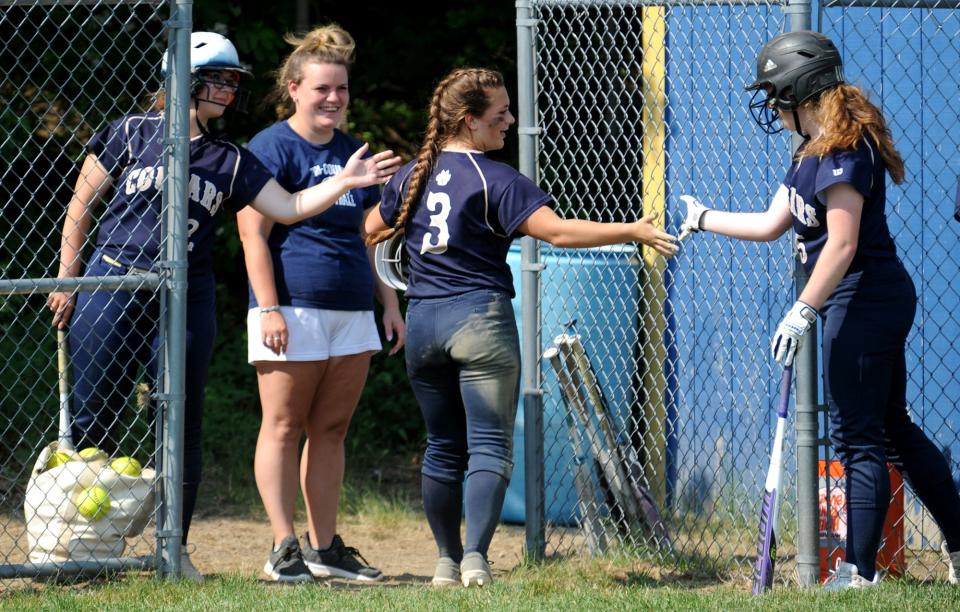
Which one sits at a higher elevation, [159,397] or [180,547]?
[159,397]

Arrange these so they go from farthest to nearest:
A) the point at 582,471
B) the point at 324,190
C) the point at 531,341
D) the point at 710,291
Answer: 1. the point at 710,291
2. the point at 582,471
3. the point at 531,341
4. the point at 324,190

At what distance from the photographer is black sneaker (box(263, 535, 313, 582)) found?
4.98 meters

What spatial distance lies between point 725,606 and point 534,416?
1.41m

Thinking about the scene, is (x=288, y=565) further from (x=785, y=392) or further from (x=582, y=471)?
(x=785, y=392)

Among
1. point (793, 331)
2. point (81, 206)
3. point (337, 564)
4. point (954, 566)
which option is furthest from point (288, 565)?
point (954, 566)

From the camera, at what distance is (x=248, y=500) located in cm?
712

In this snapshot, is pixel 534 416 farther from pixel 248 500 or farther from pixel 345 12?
pixel 345 12

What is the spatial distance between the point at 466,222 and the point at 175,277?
1067 mm

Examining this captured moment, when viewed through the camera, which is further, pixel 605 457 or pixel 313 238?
pixel 605 457

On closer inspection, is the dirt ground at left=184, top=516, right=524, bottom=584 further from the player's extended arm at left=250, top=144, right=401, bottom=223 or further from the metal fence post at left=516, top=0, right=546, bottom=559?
the player's extended arm at left=250, top=144, right=401, bottom=223

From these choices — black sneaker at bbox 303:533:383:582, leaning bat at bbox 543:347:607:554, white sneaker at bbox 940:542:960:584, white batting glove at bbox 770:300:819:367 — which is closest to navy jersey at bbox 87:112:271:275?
black sneaker at bbox 303:533:383:582

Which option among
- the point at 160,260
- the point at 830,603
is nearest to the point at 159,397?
the point at 160,260

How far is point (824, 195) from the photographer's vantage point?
4.34 metres

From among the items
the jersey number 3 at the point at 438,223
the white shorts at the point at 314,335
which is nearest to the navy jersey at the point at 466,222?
the jersey number 3 at the point at 438,223
